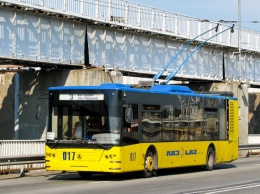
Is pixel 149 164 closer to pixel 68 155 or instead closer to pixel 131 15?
pixel 68 155

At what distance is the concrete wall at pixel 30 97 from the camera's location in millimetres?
32344

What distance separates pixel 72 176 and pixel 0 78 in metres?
15.9

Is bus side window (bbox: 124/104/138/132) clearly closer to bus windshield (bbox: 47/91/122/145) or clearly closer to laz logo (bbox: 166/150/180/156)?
bus windshield (bbox: 47/91/122/145)

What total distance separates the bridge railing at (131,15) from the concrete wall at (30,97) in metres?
2.86

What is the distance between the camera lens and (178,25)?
3972cm

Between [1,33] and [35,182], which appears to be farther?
[1,33]

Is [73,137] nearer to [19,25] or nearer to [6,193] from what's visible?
[6,193]

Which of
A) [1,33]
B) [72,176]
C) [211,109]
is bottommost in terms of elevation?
[72,176]

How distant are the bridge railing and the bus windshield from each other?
8828mm

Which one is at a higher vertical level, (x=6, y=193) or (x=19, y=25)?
(x=19, y=25)

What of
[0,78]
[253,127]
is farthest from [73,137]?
[253,127]

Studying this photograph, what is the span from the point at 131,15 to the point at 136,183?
692 inches

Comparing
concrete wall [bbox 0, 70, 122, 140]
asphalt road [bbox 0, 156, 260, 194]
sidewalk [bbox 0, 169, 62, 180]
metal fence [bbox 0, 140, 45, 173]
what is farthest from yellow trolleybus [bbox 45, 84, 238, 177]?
concrete wall [bbox 0, 70, 122, 140]

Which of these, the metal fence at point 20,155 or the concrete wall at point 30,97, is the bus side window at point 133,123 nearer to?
the metal fence at point 20,155
